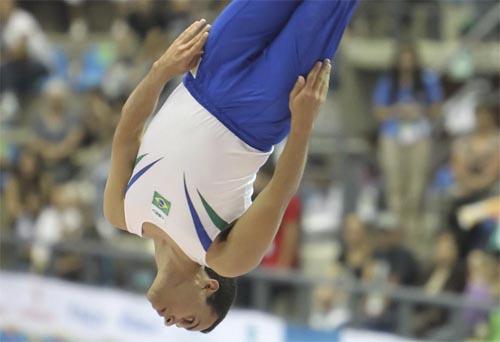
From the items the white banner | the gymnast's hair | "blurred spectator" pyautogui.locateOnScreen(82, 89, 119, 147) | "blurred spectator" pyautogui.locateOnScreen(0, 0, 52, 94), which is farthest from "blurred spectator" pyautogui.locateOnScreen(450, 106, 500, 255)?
"blurred spectator" pyautogui.locateOnScreen(0, 0, 52, 94)

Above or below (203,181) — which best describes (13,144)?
below

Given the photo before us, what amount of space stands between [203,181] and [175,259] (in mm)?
344

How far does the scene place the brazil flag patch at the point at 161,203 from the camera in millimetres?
3977

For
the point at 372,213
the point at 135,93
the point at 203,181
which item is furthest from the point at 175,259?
the point at 372,213

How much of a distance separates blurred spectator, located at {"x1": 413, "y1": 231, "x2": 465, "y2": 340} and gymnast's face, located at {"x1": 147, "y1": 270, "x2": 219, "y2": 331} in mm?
2777

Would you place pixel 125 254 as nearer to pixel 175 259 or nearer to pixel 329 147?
pixel 329 147

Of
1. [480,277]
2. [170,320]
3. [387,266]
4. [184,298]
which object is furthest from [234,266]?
[387,266]

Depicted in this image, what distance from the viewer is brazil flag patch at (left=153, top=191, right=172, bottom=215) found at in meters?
3.98

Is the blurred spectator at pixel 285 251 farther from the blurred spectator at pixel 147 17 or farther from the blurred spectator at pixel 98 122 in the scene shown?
the blurred spectator at pixel 147 17

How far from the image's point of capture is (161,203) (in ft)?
13.1

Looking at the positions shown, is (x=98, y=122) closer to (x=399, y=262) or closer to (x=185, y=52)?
(x=399, y=262)

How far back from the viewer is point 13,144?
9922 millimetres

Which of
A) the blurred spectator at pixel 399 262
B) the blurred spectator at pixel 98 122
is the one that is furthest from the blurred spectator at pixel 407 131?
the blurred spectator at pixel 98 122

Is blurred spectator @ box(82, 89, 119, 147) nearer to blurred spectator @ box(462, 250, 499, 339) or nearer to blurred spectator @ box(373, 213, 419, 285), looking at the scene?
blurred spectator @ box(373, 213, 419, 285)
